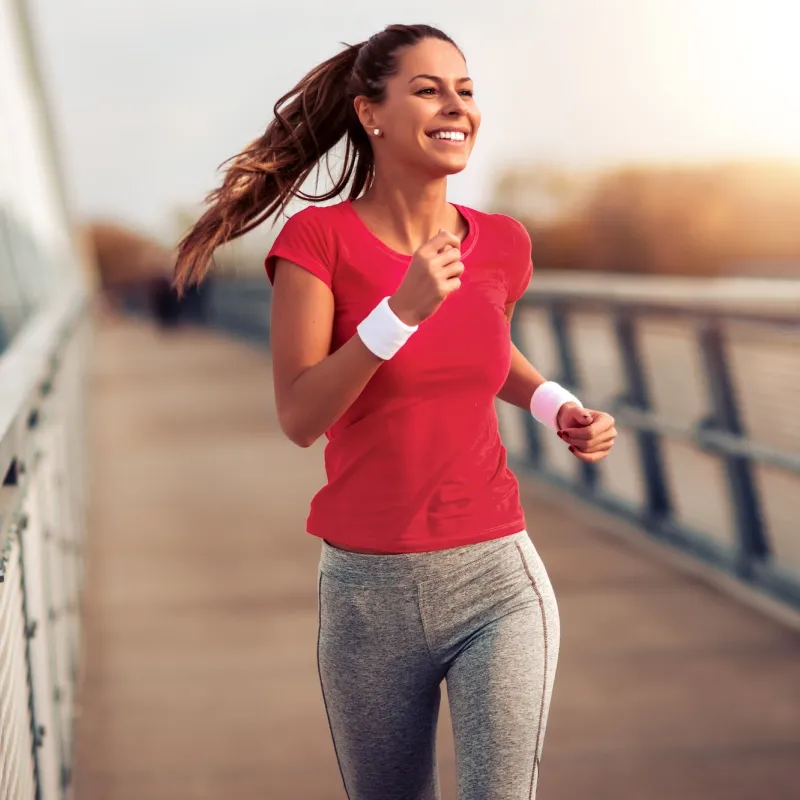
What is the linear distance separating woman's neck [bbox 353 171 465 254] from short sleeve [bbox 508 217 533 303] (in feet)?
0.48

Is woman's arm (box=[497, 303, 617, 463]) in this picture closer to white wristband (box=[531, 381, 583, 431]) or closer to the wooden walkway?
white wristband (box=[531, 381, 583, 431])

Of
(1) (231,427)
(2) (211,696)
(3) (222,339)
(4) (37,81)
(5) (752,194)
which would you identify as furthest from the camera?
(5) (752,194)

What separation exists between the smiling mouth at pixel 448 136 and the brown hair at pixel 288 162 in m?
0.23

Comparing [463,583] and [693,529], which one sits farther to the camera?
[693,529]

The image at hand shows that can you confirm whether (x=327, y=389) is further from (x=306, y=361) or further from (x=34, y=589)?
(x=34, y=589)

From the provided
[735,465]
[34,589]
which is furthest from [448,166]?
[735,465]

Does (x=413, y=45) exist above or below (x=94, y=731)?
above

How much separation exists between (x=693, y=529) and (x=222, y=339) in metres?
23.7

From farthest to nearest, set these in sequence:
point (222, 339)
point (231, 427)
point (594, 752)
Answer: point (222, 339) → point (231, 427) → point (594, 752)

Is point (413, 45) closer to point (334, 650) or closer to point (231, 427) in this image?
point (334, 650)

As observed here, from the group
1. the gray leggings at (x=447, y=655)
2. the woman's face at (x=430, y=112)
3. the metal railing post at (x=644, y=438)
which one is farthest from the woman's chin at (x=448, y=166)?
the metal railing post at (x=644, y=438)

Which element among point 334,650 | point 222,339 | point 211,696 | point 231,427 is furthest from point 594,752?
→ point 222,339

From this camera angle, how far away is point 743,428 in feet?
18.7

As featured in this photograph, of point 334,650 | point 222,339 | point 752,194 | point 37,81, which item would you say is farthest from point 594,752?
point 752,194
